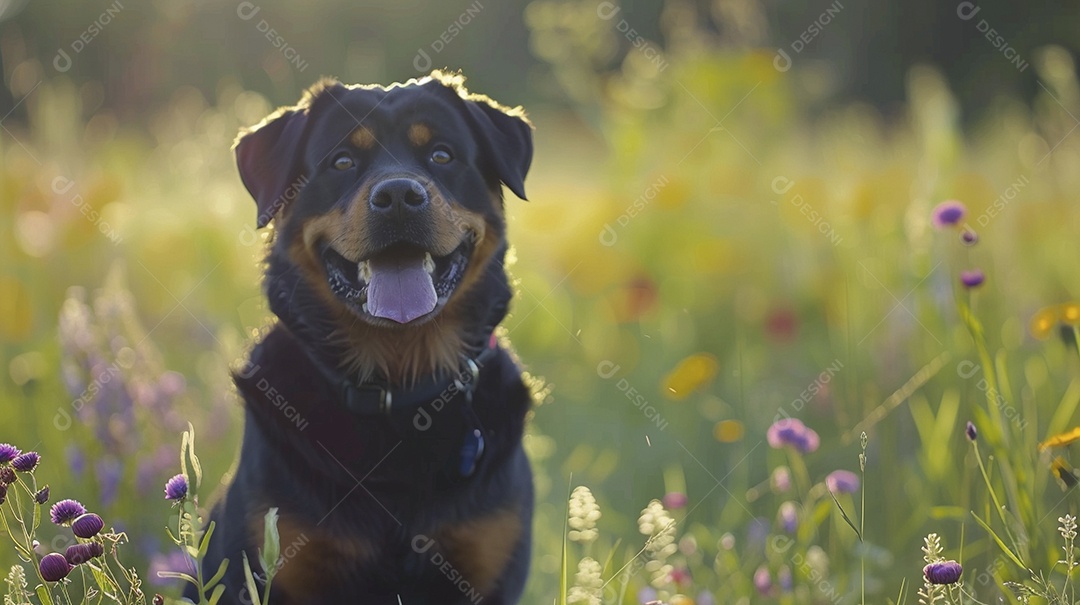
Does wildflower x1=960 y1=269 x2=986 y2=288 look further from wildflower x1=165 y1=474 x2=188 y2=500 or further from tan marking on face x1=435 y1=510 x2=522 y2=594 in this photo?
wildflower x1=165 y1=474 x2=188 y2=500

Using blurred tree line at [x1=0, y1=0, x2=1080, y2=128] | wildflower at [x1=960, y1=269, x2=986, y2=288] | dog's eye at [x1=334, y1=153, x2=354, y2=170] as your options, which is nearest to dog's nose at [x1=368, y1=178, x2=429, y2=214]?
dog's eye at [x1=334, y1=153, x2=354, y2=170]

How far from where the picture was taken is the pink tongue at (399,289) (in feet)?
8.29

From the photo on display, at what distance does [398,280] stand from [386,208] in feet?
0.66

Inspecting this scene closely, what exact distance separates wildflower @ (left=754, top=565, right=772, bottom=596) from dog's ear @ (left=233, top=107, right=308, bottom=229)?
169 centimetres

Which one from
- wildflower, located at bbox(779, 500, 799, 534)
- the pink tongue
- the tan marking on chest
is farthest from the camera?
wildflower, located at bbox(779, 500, 799, 534)

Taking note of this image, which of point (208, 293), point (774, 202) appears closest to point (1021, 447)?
point (774, 202)

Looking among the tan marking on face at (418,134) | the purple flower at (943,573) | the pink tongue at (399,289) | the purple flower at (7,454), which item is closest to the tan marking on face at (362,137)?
the tan marking on face at (418,134)

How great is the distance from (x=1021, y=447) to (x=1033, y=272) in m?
2.85

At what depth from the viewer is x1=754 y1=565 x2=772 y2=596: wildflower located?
259 centimetres

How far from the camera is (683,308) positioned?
496 centimetres

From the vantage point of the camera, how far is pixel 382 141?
9.22 ft

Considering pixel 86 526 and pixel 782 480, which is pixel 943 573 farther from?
pixel 86 526

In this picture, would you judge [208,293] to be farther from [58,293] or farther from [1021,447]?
[1021,447]

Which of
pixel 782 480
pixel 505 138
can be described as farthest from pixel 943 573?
pixel 505 138
